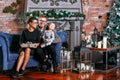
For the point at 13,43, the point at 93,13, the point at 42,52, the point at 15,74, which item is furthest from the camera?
the point at 93,13

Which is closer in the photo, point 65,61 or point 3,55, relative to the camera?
point 3,55

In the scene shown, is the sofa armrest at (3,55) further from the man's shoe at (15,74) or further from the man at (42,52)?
the man at (42,52)

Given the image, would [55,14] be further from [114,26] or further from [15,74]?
[15,74]

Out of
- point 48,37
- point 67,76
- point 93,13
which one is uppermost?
point 93,13

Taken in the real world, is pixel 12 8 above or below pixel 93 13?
above

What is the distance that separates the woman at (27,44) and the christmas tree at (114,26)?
181 centimetres

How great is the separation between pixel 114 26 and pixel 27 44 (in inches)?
87.7

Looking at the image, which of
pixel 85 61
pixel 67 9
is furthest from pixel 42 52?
pixel 67 9

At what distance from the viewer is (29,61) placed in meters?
4.84

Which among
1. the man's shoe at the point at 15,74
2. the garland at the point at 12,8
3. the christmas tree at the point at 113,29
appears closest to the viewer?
the man's shoe at the point at 15,74

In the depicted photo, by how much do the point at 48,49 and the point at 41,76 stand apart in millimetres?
529

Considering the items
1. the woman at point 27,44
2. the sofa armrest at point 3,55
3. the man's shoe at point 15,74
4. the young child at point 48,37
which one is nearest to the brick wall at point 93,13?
the young child at point 48,37

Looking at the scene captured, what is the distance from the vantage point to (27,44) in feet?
15.3

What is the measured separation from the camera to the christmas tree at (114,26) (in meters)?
6.05
